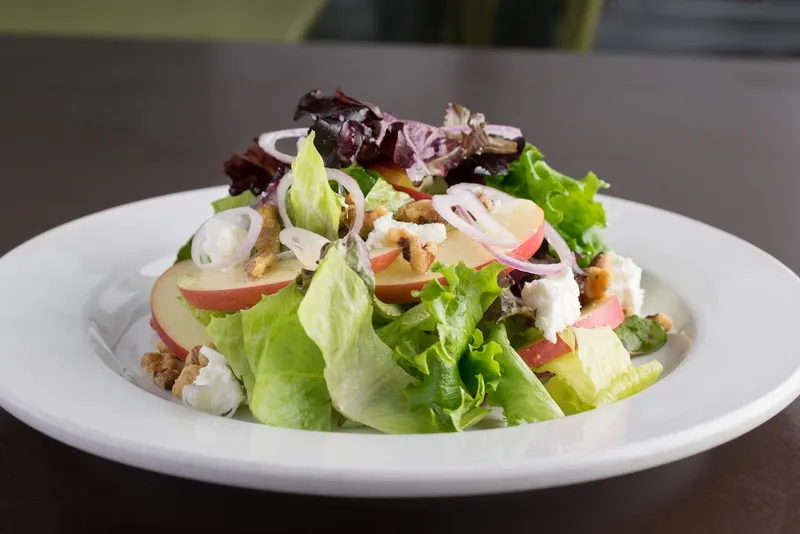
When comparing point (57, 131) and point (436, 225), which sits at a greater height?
point (436, 225)

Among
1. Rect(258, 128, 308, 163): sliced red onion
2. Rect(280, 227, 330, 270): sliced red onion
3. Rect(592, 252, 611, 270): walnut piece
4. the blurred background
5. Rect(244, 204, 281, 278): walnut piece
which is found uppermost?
Rect(258, 128, 308, 163): sliced red onion

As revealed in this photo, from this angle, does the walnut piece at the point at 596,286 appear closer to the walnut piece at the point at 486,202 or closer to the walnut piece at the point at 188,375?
the walnut piece at the point at 486,202

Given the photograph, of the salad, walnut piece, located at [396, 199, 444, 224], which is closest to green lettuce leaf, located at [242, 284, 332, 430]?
the salad

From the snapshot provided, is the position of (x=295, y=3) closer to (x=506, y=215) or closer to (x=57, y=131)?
(x=57, y=131)

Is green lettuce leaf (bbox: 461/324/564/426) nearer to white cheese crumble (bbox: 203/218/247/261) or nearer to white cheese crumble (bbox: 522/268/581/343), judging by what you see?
white cheese crumble (bbox: 522/268/581/343)

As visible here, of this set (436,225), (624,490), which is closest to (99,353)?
(436,225)

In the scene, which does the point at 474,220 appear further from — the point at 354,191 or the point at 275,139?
the point at 275,139
